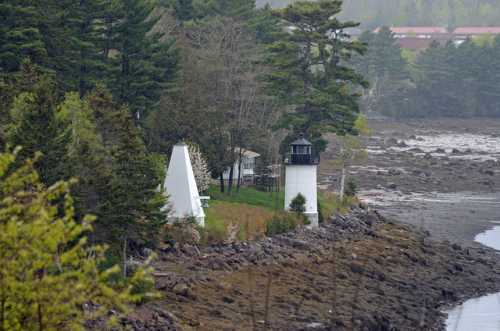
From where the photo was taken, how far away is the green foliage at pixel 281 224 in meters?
53.1

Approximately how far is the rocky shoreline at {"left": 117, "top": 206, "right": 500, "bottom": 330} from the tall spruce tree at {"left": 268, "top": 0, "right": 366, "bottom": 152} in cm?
987

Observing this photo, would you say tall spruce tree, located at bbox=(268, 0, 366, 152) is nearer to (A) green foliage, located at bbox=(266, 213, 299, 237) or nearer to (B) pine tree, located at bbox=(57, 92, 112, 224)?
(A) green foliage, located at bbox=(266, 213, 299, 237)

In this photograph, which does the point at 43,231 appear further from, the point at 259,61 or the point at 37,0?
the point at 259,61

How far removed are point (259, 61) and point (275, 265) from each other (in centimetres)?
2824

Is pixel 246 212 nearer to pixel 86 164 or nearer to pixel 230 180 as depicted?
pixel 230 180

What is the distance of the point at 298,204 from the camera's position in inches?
2239

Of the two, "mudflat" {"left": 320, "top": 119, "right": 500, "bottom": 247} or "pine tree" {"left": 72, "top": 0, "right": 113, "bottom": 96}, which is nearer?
"pine tree" {"left": 72, "top": 0, "right": 113, "bottom": 96}

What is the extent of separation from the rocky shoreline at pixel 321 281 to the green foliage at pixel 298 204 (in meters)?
1.38

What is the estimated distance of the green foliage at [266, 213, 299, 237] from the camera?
174 feet

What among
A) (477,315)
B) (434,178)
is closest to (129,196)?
(477,315)

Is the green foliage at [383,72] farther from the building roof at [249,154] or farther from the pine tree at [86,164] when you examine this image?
the pine tree at [86,164]

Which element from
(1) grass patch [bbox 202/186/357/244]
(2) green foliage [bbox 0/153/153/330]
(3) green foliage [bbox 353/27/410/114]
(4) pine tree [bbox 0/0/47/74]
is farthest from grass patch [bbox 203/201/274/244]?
(3) green foliage [bbox 353/27/410/114]

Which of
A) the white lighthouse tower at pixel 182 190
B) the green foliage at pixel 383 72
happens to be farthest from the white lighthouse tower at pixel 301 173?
the green foliage at pixel 383 72

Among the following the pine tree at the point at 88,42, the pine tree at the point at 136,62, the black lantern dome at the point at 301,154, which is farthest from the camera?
the pine tree at the point at 136,62
